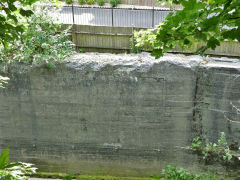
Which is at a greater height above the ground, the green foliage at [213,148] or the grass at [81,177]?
the green foliage at [213,148]

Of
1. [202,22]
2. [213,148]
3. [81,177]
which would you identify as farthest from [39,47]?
[202,22]

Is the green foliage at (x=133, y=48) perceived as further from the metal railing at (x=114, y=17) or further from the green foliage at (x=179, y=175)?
the green foliage at (x=179, y=175)

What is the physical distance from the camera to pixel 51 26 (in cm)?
513

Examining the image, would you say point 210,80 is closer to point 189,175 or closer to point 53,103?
point 189,175

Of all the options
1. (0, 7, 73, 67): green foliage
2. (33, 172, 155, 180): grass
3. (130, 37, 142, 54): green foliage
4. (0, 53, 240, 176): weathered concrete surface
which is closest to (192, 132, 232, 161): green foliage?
(0, 53, 240, 176): weathered concrete surface

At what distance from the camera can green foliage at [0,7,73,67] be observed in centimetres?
484

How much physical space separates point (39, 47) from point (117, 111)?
5.51 ft

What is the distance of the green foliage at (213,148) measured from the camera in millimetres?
5010

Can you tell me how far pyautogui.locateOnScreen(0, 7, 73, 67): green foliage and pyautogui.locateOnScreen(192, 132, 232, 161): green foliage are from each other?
8.75 ft

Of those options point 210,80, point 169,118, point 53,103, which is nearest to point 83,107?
point 53,103

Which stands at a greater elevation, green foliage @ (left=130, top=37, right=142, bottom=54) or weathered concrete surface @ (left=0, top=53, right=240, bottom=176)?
green foliage @ (left=130, top=37, right=142, bottom=54)

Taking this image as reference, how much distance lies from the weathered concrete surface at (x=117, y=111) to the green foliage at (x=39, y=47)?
169 mm

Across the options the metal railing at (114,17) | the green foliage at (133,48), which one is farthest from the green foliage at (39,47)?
the metal railing at (114,17)

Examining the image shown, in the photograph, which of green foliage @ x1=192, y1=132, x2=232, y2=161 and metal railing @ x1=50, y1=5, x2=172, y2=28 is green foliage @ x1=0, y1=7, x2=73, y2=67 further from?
A: metal railing @ x1=50, y1=5, x2=172, y2=28
